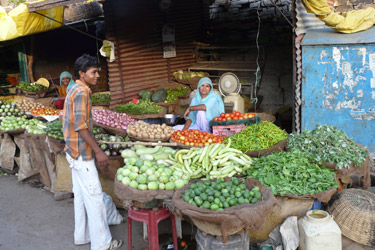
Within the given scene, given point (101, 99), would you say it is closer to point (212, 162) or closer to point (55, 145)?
point (55, 145)

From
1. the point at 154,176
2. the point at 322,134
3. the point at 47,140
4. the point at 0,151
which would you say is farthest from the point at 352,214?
the point at 0,151

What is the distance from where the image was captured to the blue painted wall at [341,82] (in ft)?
18.5

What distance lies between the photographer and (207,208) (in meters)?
3.59

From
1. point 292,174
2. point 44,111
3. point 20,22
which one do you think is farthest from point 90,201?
point 20,22

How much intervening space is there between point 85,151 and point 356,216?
3022mm

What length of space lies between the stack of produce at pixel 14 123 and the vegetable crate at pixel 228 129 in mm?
3727

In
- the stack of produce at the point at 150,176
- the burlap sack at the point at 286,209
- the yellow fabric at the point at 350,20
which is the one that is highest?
the yellow fabric at the point at 350,20

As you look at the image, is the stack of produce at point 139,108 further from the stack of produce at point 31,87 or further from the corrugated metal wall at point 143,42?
the stack of produce at point 31,87

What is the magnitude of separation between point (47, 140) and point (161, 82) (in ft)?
14.4

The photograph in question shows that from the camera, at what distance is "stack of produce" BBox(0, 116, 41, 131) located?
7284mm

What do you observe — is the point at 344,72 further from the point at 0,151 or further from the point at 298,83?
the point at 0,151

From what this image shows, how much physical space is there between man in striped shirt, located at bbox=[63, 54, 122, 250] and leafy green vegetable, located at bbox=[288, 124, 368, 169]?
2441 millimetres

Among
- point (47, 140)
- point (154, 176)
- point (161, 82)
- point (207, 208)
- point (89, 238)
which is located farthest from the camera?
point (161, 82)

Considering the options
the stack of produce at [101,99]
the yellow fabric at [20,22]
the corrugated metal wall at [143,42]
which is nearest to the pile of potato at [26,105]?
the stack of produce at [101,99]
